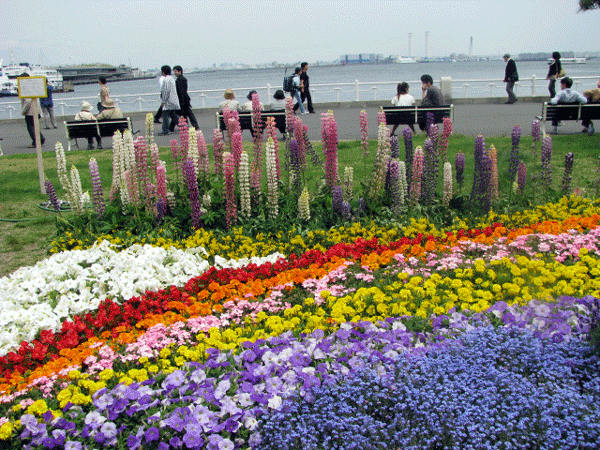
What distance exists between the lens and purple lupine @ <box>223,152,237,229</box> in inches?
250

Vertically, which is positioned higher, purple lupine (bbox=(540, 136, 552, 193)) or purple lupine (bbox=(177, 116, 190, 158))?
purple lupine (bbox=(177, 116, 190, 158))

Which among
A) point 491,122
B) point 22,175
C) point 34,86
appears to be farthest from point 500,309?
point 491,122

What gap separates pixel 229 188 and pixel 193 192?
15.1 inches

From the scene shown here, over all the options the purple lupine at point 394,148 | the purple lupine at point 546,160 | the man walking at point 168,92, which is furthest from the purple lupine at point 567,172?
the man walking at point 168,92

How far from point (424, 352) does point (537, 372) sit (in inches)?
23.9

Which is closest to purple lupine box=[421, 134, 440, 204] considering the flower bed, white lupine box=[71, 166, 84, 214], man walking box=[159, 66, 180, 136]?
the flower bed

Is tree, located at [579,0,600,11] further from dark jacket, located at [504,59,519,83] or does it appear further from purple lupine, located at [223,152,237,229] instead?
purple lupine, located at [223,152,237,229]

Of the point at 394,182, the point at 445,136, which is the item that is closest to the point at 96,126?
the point at 445,136

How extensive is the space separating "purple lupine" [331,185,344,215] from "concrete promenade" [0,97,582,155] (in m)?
7.12

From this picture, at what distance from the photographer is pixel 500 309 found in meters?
3.91

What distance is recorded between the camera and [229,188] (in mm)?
6387

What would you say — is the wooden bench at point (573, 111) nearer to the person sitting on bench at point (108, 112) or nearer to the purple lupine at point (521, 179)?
the purple lupine at point (521, 179)

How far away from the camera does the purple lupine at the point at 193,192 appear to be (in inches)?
247

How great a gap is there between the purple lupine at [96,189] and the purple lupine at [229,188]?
1.49 m
